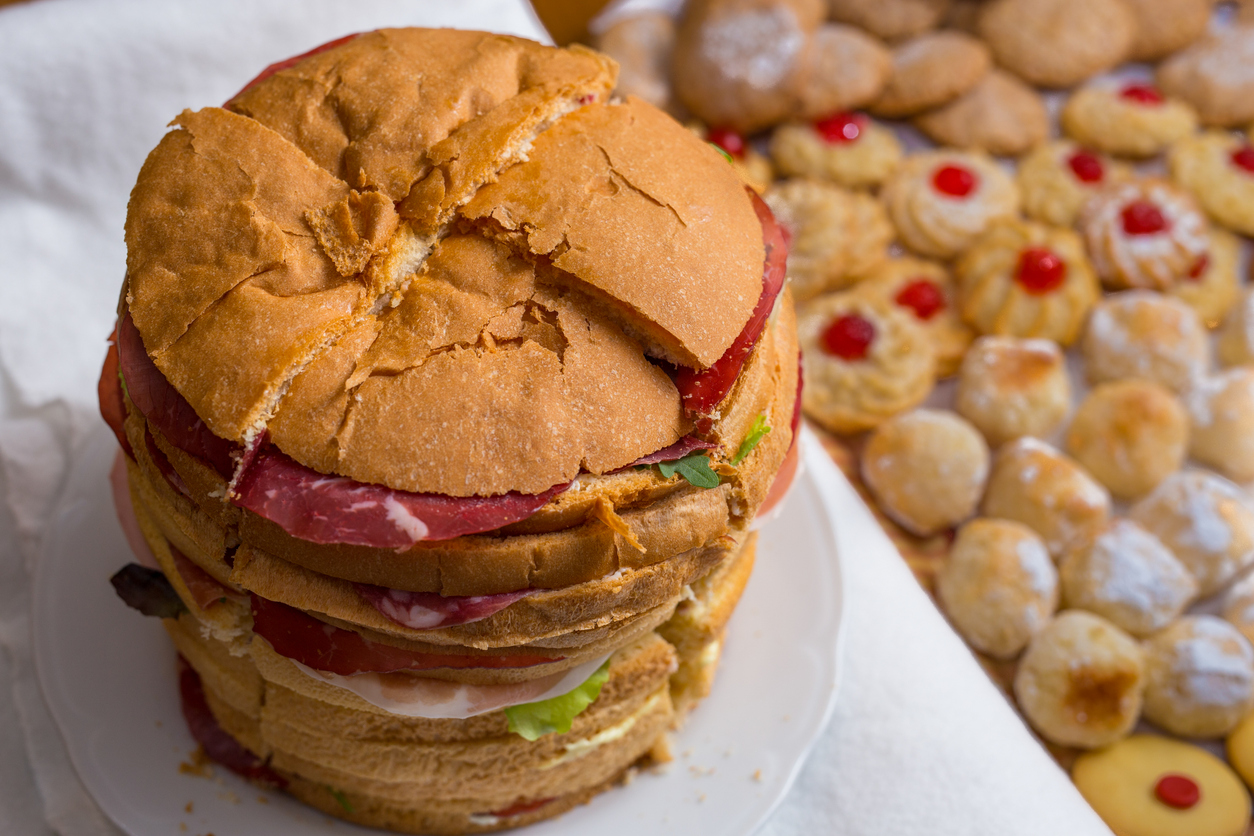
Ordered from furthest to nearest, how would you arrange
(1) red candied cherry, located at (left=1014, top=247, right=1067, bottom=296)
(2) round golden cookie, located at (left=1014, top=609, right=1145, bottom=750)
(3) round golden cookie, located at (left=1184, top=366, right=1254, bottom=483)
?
1. (1) red candied cherry, located at (left=1014, top=247, right=1067, bottom=296)
2. (3) round golden cookie, located at (left=1184, top=366, right=1254, bottom=483)
3. (2) round golden cookie, located at (left=1014, top=609, right=1145, bottom=750)

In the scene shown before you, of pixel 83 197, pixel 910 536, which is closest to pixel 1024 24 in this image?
pixel 910 536

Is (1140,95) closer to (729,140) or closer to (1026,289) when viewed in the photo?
(1026,289)

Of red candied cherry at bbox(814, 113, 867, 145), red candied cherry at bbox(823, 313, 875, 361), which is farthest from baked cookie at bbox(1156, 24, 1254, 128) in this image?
red candied cherry at bbox(823, 313, 875, 361)

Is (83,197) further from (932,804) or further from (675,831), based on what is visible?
(932,804)

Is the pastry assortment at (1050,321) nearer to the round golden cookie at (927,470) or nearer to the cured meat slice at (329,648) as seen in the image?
the round golden cookie at (927,470)

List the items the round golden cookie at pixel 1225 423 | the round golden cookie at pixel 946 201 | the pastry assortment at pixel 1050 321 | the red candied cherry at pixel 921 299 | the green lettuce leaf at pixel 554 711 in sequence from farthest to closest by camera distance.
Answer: the round golden cookie at pixel 946 201 < the red candied cherry at pixel 921 299 < the round golden cookie at pixel 1225 423 < the pastry assortment at pixel 1050 321 < the green lettuce leaf at pixel 554 711

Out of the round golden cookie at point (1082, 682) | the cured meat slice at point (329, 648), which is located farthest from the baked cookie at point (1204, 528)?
the cured meat slice at point (329, 648)

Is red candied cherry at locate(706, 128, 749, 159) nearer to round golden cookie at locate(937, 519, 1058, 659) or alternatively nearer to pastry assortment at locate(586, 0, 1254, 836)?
pastry assortment at locate(586, 0, 1254, 836)
